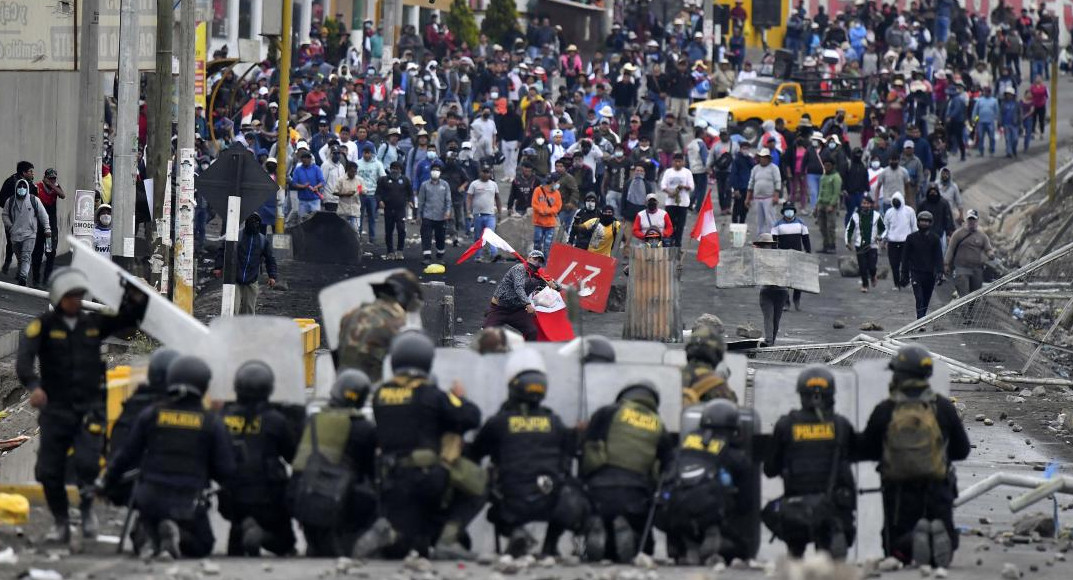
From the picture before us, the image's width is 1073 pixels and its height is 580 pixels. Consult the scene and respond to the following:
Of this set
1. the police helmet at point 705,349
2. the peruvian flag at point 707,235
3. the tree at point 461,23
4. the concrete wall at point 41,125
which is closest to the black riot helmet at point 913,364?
the police helmet at point 705,349

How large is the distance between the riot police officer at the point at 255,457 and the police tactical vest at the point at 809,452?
2849mm

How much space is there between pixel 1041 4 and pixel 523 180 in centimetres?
2700

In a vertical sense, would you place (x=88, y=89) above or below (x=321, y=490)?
above

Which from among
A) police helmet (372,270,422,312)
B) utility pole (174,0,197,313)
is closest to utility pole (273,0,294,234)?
utility pole (174,0,197,313)

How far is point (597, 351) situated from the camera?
39.7 feet

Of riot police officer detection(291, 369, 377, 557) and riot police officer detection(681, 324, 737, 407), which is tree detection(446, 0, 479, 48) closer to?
riot police officer detection(681, 324, 737, 407)

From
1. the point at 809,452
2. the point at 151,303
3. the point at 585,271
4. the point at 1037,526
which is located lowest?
the point at 1037,526

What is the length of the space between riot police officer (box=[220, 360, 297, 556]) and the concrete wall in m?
16.5

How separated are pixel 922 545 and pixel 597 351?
7.21ft

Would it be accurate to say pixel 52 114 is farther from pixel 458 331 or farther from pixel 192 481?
pixel 192 481

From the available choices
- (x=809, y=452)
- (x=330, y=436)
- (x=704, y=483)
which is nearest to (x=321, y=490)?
(x=330, y=436)

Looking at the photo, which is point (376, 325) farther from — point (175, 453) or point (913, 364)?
point (913, 364)

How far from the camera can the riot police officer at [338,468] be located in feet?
36.9

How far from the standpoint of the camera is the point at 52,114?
28.6m
